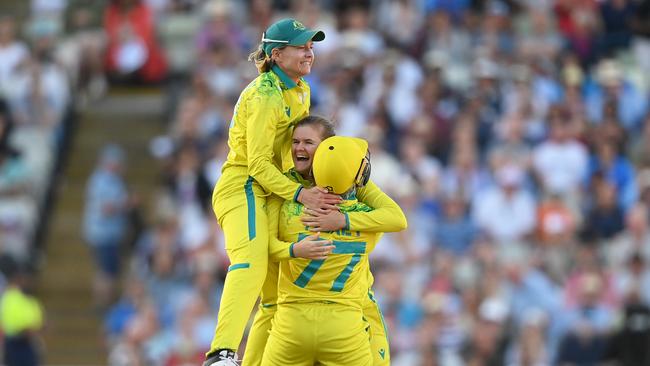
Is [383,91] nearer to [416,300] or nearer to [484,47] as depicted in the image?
[484,47]

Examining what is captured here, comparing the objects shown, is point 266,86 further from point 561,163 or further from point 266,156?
point 561,163

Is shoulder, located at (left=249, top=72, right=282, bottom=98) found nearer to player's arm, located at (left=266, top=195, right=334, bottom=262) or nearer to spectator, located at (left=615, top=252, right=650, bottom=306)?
player's arm, located at (left=266, top=195, right=334, bottom=262)

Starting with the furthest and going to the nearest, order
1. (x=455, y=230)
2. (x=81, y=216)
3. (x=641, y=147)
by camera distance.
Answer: (x=81, y=216)
(x=641, y=147)
(x=455, y=230)

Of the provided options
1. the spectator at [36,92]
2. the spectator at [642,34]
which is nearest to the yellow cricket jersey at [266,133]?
the spectator at [36,92]

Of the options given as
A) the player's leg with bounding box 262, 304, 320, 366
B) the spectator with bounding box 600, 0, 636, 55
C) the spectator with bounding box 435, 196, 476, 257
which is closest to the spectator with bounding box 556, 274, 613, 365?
the spectator with bounding box 435, 196, 476, 257

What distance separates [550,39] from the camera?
618 inches

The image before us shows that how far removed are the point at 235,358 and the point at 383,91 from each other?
291 inches

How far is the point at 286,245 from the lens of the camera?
24.9 feet

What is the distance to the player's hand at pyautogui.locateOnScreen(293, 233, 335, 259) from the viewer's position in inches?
294

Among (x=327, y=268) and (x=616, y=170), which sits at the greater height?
(x=327, y=268)

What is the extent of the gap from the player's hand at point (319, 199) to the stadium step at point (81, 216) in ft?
24.8

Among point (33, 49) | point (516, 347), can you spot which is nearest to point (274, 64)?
point (516, 347)

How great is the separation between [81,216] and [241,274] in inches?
356

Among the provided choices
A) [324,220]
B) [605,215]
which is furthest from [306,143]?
[605,215]
